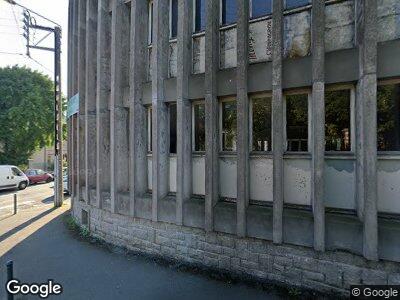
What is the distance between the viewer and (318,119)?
15.9 ft

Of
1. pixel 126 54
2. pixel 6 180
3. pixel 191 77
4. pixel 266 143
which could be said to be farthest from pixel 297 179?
pixel 6 180

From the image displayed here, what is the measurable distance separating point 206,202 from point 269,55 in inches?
119

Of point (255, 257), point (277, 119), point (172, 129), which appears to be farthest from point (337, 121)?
point (172, 129)

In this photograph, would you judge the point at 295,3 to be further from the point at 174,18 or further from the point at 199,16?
the point at 174,18

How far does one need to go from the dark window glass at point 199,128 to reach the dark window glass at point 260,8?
6.78 ft

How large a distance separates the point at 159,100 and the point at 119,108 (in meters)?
1.53

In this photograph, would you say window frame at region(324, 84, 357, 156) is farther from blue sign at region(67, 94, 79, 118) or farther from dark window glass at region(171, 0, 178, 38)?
blue sign at region(67, 94, 79, 118)

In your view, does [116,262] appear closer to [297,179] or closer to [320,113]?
[297,179]

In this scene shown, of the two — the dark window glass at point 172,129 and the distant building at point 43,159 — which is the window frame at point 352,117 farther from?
the distant building at point 43,159

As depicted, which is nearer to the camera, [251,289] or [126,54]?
[251,289]

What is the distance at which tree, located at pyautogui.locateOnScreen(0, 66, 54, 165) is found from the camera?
96.8 ft

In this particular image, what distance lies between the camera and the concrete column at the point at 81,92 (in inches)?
382

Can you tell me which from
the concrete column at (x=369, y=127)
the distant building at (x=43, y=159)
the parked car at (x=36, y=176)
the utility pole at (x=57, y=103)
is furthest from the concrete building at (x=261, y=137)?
the distant building at (x=43, y=159)

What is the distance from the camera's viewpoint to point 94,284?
5.55m
